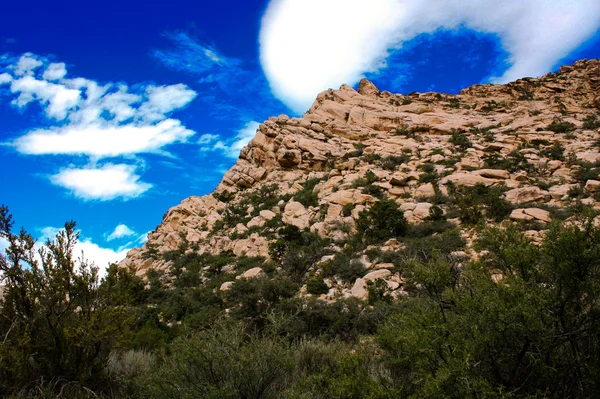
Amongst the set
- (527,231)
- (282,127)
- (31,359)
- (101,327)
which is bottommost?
(31,359)

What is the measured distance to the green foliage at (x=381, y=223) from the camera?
58.3 ft

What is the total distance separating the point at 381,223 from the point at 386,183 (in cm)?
582

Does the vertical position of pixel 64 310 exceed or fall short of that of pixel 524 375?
it exceeds it

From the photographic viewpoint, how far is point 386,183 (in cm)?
2366

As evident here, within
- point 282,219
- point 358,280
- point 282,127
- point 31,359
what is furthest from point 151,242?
point 31,359

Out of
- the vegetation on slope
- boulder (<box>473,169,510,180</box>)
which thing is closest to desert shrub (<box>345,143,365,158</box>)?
boulder (<box>473,169,510,180</box>)

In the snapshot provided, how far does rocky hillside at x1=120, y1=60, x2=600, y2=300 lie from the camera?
644 inches

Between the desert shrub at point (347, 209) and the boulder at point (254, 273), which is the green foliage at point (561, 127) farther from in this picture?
the boulder at point (254, 273)

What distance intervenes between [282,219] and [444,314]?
737 inches

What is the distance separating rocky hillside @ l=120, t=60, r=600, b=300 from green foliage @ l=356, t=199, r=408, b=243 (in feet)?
0.21

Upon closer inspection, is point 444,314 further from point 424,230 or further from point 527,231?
point 424,230

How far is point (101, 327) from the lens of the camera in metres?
6.02

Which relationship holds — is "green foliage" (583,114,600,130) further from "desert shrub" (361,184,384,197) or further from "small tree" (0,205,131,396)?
"small tree" (0,205,131,396)

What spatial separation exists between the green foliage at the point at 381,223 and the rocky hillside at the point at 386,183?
64 mm
